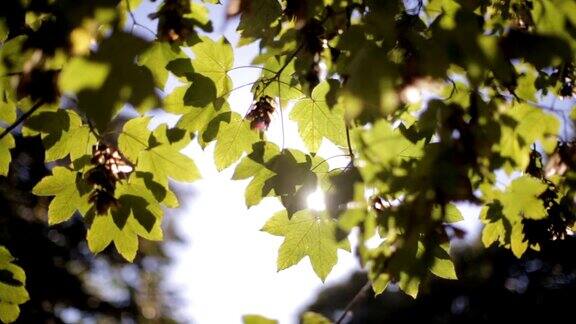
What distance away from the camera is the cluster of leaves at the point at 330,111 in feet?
3.36

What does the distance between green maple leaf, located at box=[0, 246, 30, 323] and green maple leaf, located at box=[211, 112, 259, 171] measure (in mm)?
1174

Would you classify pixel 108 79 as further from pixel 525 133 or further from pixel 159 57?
pixel 525 133

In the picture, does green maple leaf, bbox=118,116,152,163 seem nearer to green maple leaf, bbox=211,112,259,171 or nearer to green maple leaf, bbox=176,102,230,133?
green maple leaf, bbox=176,102,230,133

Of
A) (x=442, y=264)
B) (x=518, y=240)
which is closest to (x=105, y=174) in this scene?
(x=442, y=264)

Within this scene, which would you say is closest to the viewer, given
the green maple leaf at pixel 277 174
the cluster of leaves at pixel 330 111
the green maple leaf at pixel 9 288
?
the cluster of leaves at pixel 330 111

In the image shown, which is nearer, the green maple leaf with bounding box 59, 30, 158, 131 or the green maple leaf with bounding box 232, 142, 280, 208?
the green maple leaf with bounding box 59, 30, 158, 131

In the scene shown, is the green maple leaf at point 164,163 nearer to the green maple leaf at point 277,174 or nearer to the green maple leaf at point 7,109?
the green maple leaf at point 277,174

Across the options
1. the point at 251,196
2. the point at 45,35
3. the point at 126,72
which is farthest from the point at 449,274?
the point at 45,35

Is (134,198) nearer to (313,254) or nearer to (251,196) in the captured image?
(251,196)

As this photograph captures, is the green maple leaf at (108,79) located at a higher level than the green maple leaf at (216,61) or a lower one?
higher

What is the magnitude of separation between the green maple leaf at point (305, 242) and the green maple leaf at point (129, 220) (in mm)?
512

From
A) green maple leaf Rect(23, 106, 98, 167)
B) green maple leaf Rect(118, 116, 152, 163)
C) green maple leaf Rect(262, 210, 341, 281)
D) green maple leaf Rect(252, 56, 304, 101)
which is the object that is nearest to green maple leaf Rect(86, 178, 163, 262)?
green maple leaf Rect(118, 116, 152, 163)

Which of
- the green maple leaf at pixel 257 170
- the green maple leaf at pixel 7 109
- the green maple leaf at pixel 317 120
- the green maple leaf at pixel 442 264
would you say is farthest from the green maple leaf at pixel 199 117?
the green maple leaf at pixel 442 264

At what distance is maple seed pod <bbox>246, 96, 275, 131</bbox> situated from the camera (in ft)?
6.34
